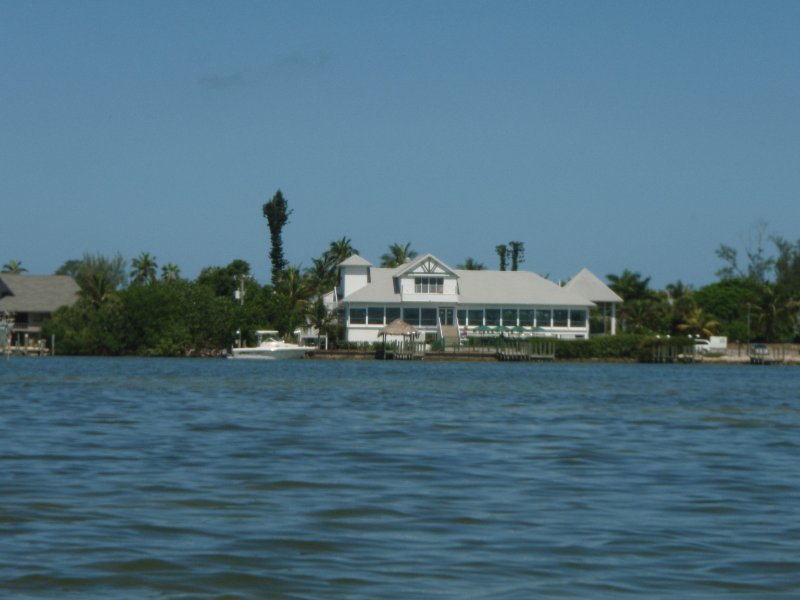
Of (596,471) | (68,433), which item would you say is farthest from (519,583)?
(68,433)

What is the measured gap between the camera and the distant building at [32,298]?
4259 inches

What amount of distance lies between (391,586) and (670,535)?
2929mm

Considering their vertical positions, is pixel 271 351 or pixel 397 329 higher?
pixel 397 329

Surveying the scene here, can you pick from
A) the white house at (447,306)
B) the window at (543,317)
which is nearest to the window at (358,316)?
the white house at (447,306)

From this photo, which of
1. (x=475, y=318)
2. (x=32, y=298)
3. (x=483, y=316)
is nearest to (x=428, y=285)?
(x=475, y=318)

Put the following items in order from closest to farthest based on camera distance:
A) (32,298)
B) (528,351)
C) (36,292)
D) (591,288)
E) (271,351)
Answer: (271,351), (528,351), (591,288), (32,298), (36,292)

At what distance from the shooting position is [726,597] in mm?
7680

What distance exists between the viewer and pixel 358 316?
315 feet

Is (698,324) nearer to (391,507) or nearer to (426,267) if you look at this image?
(426,267)

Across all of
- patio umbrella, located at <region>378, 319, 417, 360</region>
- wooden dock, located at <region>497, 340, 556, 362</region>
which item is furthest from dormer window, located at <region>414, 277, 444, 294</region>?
wooden dock, located at <region>497, 340, 556, 362</region>

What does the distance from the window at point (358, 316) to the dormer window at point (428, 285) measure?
4235mm

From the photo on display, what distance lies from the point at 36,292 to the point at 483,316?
4117cm

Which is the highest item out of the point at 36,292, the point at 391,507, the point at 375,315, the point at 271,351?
the point at 36,292

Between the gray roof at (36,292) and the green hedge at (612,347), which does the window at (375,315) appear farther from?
the gray roof at (36,292)
